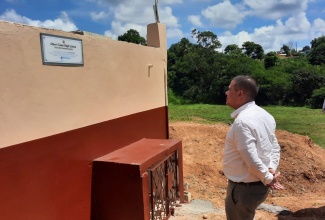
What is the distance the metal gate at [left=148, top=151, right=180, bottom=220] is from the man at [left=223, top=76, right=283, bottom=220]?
1.22 m

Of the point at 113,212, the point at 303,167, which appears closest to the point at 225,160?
the point at 113,212

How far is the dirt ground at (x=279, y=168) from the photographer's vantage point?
693 cm

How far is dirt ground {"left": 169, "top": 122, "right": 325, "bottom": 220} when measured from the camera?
6934mm

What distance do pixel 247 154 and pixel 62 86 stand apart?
1.95m

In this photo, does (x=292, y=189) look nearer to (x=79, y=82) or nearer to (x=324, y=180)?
(x=324, y=180)

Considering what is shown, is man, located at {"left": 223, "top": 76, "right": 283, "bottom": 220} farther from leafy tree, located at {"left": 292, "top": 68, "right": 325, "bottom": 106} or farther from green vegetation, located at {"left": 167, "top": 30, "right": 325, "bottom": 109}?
leafy tree, located at {"left": 292, "top": 68, "right": 325, "bottom": 106}

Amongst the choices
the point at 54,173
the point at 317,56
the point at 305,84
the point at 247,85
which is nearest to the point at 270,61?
the point at 305,84

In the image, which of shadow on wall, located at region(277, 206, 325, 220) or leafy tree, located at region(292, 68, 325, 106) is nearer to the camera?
shadow on wall, located at region(277, 206, 325, 220)

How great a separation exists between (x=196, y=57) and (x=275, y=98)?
731 cm

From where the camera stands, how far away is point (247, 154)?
2697 mm

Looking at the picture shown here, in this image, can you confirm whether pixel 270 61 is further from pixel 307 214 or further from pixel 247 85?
pixel 247 85

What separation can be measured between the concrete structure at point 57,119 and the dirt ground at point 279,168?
3469 millimetres

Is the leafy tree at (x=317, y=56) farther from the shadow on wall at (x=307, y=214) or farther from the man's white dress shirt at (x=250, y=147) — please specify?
the man's white dress shirt at (x=250, y=147)

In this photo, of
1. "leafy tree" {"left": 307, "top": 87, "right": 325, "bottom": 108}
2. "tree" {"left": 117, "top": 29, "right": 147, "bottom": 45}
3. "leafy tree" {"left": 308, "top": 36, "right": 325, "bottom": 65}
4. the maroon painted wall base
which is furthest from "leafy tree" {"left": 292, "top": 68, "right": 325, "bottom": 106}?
the maroon painted wall base
